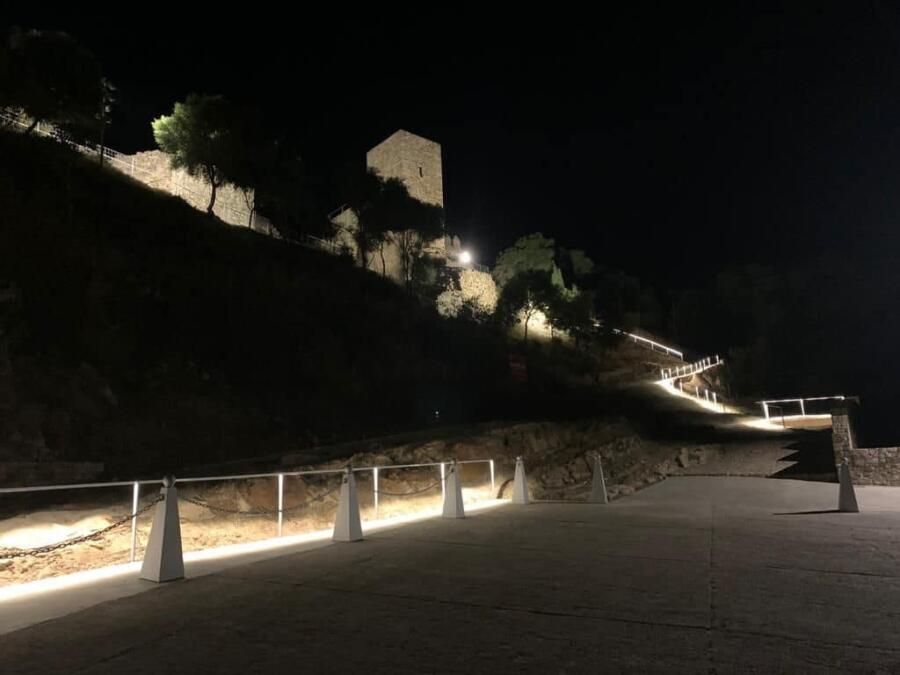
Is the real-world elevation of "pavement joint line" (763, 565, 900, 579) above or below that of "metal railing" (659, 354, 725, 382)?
below

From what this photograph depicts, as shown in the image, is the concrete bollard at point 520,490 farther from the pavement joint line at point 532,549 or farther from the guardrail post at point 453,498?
the pavement joint line at point 532,549

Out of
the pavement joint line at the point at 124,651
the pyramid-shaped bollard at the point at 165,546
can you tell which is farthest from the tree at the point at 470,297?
the pavement joint line at the point at 124,651

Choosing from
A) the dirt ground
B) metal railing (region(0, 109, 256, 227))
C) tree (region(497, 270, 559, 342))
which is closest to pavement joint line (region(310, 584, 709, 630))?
the dirt ground

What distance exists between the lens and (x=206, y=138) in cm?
3806

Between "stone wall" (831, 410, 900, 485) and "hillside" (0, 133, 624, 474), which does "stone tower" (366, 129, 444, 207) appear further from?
"stone wall" (831, 410, 900, 485)

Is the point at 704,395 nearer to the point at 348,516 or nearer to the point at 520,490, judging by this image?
the point at 520,490

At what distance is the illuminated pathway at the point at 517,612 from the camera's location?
3.14m

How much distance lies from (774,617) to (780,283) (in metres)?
74.9

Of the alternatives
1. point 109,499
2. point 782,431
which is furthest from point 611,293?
point 109,499

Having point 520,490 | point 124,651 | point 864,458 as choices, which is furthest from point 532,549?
point 864,458

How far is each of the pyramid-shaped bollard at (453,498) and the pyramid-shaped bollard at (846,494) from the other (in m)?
6.49

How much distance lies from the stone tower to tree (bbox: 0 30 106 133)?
30900 millimetres

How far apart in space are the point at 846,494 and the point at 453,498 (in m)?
6.76

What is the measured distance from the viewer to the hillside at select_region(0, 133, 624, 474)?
20422 millimetres
